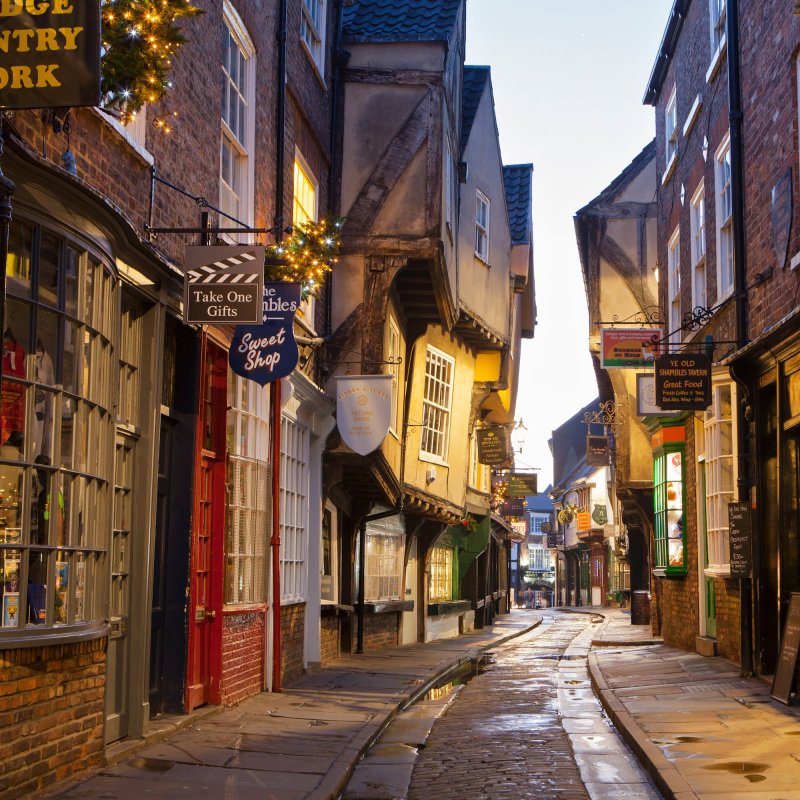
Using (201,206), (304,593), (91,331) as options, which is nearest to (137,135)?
(201,206)

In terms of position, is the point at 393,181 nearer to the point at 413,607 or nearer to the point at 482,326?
the point at 482,326

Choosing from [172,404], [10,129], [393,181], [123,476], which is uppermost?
[393,181]

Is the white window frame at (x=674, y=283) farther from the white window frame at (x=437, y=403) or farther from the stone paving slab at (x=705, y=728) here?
the stone paving slab at (x=705, y=728)

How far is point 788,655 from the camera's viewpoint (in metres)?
11.1

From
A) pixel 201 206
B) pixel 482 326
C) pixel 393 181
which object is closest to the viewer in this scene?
pixel 201 206

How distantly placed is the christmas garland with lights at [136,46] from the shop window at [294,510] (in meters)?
6.72

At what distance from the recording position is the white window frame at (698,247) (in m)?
17.0

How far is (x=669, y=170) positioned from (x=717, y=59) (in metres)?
4.42

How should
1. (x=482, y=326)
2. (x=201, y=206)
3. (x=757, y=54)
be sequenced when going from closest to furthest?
(x=201, y=206) < (x=757, y=54) < (x=482, y=326)

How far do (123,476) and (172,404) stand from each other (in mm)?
1320

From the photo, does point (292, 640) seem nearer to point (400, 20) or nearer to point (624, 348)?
point (624, 348)

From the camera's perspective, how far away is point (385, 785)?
7941 millimetres

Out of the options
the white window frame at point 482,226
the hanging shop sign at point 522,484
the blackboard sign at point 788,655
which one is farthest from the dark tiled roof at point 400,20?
the hanging shop sign at point 522,484

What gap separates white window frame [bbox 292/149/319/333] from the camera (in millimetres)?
14777
